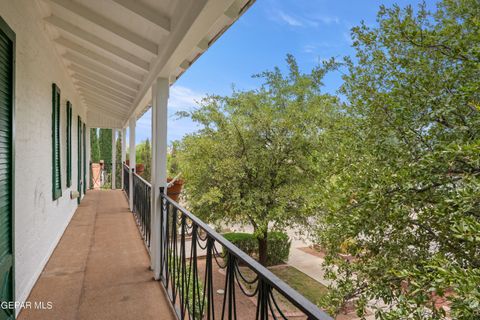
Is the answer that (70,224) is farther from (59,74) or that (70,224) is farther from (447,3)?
(447,3)

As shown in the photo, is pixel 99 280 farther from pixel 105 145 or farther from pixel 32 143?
pixel 105 145

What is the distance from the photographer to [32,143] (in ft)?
8.93

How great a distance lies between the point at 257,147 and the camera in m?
7.03

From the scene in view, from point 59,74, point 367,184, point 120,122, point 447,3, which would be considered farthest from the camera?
point 120,122

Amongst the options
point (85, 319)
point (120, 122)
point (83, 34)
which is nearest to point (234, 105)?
point (120, 122)

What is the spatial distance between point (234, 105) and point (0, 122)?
20.4ft

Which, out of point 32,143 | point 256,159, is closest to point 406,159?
point 32,143

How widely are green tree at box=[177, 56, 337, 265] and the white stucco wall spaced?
140 inches

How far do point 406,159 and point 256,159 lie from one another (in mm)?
4501

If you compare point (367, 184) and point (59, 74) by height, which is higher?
point (59, 74)

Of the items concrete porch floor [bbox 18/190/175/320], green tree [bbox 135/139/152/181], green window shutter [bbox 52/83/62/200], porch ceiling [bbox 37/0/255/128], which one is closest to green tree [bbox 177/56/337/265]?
concrete porch floor [bbox 18/190/175/320]

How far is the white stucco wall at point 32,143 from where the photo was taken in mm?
2305

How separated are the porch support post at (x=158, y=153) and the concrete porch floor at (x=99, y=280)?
1.19 feet

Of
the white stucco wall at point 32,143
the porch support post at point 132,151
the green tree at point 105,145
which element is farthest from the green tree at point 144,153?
the white stucco wall at point 32,143
